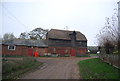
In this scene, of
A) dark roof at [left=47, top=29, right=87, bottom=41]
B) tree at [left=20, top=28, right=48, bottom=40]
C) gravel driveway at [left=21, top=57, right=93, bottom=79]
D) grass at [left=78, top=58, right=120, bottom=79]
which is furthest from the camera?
tree at [left=20, top=28, right=48, bottom=40]

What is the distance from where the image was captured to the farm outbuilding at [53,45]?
4081cm

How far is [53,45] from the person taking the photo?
47.2 m

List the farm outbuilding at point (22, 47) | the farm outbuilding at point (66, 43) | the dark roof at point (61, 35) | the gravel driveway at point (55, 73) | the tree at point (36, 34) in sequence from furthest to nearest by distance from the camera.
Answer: the tree at point (36, 34) < the dark roof at point (61, 35) < the farm outbuilding at point (66, 43) < the farm outbuilding at point (22, 47) < the gravel driveway at point (55, 73)

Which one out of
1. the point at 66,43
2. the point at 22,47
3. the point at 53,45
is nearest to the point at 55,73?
the point at 22,47

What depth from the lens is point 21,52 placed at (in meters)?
41.3

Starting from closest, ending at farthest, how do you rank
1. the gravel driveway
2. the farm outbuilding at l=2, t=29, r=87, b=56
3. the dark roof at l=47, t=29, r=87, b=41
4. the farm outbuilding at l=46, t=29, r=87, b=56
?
the gravel driveway
the farm outbuilding at l=2, t=29, r=87, b=56
the farm outbuilding at l=46, t=29, r=87, b=56
the dark roof at l=47, t=29, r=87, b=41

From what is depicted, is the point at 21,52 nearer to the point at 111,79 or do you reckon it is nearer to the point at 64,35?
the point at 64,35

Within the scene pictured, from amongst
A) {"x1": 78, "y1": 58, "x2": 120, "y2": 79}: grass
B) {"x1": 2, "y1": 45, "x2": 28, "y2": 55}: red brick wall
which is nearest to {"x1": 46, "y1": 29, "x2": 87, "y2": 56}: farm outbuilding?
{"x1": 2, "y1": 45, "x2": 28, "y2": 55}: red brick wall

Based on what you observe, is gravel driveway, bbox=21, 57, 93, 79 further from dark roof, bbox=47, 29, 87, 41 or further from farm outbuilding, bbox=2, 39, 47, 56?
dark roof, bbox=47, 29, 87, 41

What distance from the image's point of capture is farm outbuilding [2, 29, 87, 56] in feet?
134

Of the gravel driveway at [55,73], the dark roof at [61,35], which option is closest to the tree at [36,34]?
the dark roof at [61,35]

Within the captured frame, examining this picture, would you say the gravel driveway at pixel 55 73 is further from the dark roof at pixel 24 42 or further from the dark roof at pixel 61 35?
the dark roof at pixel 61 35

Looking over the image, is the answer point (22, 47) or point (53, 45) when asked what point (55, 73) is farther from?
point (53, 45)

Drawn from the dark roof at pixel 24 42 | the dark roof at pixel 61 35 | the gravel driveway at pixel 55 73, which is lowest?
the gravel driveway at pixel 55 73
